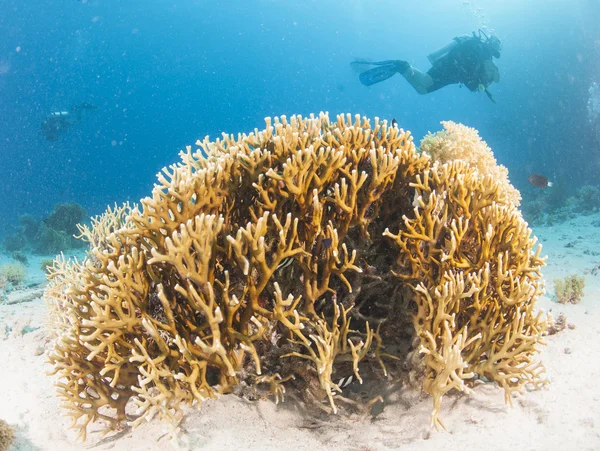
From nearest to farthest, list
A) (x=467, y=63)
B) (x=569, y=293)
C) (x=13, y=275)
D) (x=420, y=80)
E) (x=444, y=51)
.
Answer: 1. (x=569, y=293)
2. (x=13, y=275)
3. (x=467, y=63)
4. (x=420, y=80)
5. (x=444, y=51)

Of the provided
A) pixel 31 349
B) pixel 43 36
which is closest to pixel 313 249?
pixel 31 349

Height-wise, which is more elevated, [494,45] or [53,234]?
[494,45]

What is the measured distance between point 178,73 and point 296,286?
157m

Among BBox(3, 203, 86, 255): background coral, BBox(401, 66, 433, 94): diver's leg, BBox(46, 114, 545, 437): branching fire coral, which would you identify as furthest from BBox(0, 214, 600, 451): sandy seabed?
BBox(3, 203, 86, 255): background coral

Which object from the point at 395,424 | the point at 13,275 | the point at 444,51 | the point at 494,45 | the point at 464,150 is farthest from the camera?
the point at 444,51

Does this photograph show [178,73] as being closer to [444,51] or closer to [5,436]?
[444,51]

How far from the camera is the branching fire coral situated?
3.06m

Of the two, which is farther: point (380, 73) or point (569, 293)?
point (380, 73)

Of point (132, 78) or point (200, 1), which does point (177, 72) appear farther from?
point (200, 1)

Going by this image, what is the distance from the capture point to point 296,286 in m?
3.66

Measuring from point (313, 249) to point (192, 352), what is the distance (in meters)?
1.38

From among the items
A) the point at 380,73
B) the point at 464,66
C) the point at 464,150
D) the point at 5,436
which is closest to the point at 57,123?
the point at 380,73

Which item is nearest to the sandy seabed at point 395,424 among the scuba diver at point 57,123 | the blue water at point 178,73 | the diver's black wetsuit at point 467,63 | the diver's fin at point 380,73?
the diver's black wetsuit at point 467,63

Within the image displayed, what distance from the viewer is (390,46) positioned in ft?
469
